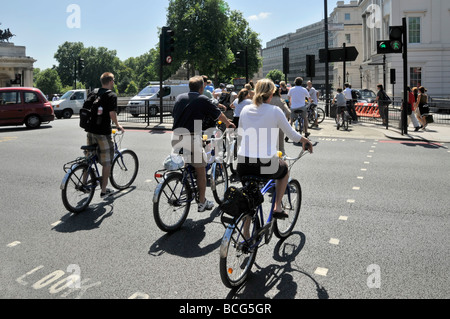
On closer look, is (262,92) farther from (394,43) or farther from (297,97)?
(394,43)

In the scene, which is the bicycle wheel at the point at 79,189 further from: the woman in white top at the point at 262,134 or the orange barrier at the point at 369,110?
the orange barrier at the point at 369,110

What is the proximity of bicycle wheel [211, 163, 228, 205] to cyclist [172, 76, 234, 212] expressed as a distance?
524mm

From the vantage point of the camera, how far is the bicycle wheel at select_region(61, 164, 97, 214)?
626 cm

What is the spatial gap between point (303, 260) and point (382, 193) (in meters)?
3.39

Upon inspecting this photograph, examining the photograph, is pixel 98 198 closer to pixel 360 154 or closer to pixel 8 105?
pixel 360 154

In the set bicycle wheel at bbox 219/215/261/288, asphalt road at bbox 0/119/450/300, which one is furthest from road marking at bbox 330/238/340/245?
bicycle wheel at bbox 219/215/261/288

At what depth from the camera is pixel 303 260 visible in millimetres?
4621

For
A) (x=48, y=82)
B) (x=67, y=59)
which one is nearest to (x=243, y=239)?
(x=48, y=82)

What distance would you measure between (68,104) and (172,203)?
1022 inches

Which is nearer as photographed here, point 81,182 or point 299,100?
point 81,182

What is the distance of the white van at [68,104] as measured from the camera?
28850mm

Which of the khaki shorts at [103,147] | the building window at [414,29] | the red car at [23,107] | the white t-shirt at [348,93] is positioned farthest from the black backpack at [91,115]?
the building window at [414,29]

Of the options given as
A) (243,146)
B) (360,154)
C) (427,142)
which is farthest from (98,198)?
(427,142)

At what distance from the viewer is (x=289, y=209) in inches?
210
